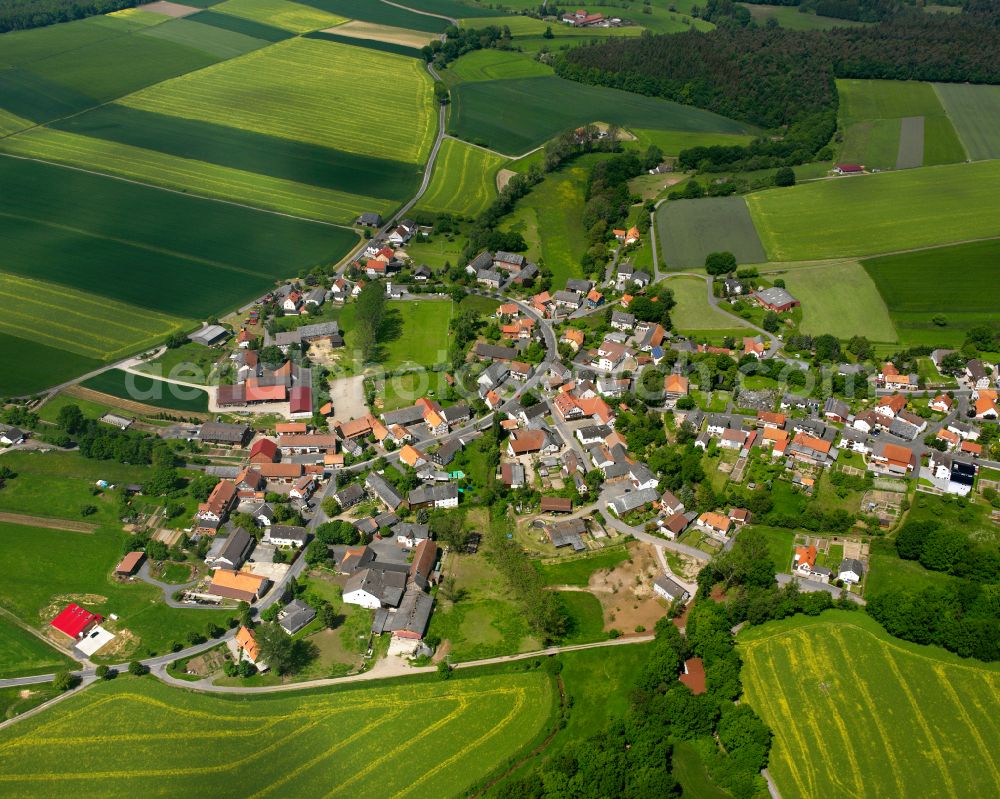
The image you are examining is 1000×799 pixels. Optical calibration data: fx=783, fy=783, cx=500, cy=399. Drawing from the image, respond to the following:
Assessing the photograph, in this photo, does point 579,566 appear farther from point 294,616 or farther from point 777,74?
point 777,74

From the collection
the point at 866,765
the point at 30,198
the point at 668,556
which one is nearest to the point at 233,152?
the point at 30,198

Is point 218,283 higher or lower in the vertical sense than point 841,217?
lower

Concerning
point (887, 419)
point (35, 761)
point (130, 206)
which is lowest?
point (35, 761)

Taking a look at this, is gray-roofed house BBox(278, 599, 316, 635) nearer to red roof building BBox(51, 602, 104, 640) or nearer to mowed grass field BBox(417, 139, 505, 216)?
red roof building BBox(51, 602, 104, 640)

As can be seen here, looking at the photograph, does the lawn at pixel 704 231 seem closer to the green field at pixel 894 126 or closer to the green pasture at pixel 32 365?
the green field at pixel 894 126

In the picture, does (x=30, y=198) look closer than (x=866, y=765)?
No

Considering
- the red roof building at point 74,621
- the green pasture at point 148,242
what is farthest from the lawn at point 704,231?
the red roof building at point 74,621

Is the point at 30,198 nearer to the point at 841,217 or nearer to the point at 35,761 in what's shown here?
the point at 35,761

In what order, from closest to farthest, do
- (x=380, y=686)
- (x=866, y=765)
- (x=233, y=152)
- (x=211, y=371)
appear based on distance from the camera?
(x=866, y=765), (x=380, y=686), (x=211, y=371), (x=233, y=152)
